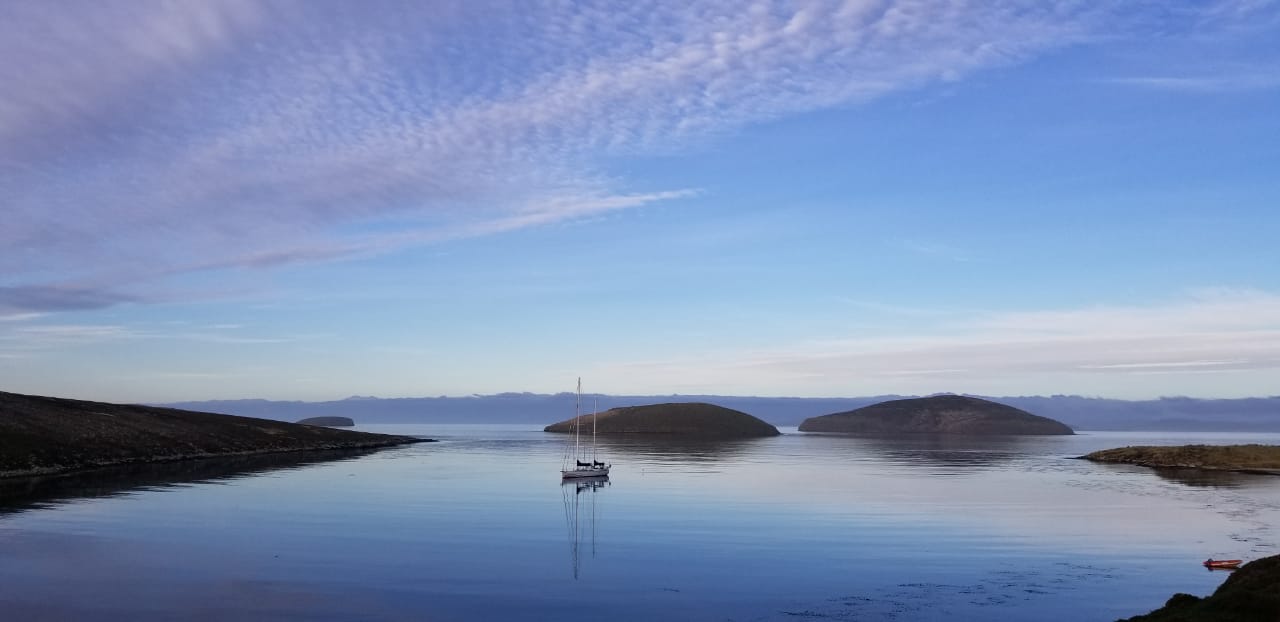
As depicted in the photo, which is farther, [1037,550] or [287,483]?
[287,483]

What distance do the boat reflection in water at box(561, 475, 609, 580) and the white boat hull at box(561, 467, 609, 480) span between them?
38 centimetres

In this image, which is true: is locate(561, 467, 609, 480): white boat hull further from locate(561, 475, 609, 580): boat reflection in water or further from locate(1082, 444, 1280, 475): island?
locate(1082, 444, 1280, 475): island

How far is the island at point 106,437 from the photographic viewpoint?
329 feet

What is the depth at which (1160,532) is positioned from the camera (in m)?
56.9

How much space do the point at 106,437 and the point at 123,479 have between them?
35496mm

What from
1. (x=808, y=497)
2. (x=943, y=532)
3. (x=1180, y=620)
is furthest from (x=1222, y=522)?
(x=1180, y=620)

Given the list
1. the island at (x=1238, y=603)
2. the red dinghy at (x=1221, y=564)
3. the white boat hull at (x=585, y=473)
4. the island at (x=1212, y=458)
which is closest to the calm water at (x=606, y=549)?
the red dinghy at (x=1221, y=564)

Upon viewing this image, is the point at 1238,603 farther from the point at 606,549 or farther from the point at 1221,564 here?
the point at 606,549

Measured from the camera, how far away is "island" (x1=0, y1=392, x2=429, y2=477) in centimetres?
10031

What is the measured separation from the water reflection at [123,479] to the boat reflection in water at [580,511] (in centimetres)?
3684

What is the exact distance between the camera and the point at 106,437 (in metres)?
121

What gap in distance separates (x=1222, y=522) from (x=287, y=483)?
270 feet

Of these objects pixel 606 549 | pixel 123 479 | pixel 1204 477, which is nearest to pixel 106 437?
pixel 123 479

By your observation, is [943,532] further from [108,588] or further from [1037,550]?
[108,588]
